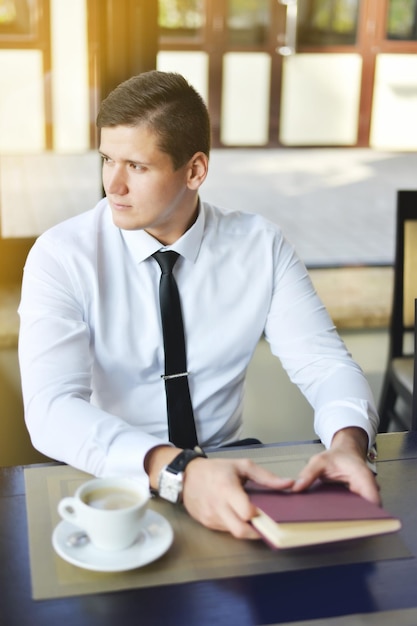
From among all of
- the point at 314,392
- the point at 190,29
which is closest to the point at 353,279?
the point at 190,29

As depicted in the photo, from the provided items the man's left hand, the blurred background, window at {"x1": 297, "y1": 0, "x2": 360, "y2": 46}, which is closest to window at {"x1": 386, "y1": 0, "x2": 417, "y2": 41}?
the blurred background

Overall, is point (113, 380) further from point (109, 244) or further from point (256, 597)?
point (256, 597)

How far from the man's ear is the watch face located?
63cm

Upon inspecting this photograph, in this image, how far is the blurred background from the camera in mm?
2609

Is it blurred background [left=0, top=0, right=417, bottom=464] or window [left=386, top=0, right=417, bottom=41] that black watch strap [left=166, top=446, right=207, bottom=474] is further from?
window [left=386, top=0, right=417, bottom=41]

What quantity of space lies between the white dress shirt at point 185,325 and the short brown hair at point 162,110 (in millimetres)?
169

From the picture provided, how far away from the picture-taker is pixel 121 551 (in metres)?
0.94

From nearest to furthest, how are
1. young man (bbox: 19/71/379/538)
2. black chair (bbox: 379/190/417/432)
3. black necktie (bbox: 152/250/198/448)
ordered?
young man (bbox: 19/71/379/538) < black necktie (bbox: 152/250/198/448) < black chair (bbox: 379/190/417/432)

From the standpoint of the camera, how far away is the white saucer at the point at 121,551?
912 millimetres

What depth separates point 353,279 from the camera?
344cm

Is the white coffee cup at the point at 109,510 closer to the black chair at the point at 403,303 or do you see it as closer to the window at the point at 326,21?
the black chair at the point at 403,303

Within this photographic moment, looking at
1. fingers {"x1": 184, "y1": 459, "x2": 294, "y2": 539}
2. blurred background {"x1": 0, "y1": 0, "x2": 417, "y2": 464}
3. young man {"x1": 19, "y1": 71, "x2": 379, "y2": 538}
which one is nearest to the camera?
fingers {"x1": 184, "y1": 459, "x2": 294, "y2": 539}

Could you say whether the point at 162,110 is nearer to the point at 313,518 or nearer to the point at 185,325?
the point at 185,325

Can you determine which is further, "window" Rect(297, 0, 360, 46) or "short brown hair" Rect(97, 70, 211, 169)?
"window" Rect(297, 0, 360, 46)
